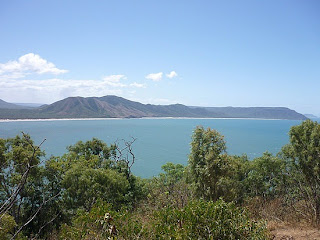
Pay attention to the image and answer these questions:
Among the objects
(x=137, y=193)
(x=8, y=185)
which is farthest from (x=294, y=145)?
(x=8, y=185)

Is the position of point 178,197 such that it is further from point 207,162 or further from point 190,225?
point 190,225

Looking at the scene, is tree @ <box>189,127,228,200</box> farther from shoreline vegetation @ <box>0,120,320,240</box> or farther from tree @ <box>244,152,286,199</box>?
tree @ <box>244,152,286,199</box>

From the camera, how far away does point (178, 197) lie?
10.4 meters

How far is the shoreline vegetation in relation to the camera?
192 inches

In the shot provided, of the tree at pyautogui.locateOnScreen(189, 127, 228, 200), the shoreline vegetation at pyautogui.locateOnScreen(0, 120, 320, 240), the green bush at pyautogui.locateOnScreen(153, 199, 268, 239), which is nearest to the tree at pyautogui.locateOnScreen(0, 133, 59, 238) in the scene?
the shoreline vegetation at pyautogui.locateOnScreen(0, 120, 320, 240)

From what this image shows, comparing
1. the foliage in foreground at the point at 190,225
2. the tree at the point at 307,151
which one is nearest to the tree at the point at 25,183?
the foliage in foreground at the point at 190,225

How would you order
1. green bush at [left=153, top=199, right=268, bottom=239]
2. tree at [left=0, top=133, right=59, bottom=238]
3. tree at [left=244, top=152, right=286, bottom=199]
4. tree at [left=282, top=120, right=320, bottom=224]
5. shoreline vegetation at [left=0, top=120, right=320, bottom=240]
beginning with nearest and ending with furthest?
green bush at [left=153, top=199, right=268, bottom=239], shoreline vegetation at [left=0, top=120, right=320, bottom=240], tree at [left=282, top=120, right=320, bottom=224], tree at [left=0, top=133, right=59, bottom=238], tree at [left=244, top=152, right=286, bottom=199]

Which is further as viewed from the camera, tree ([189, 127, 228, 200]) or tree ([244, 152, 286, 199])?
tree ([244, 152, 286, 199])

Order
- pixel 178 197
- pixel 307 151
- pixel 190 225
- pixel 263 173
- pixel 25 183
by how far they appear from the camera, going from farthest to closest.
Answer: pixel 263 173 < pixel 25 183 < pixel 178 197 < pixel 307 151 < pixel 190 225

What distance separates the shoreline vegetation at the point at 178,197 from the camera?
4.88 meters

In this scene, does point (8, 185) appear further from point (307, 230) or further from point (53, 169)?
point (307, 230)

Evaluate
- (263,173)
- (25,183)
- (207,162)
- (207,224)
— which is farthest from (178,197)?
(263,173)

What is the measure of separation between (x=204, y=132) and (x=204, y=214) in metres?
8.37

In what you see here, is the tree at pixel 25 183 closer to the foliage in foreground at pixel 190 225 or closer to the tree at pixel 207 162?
the tree at pixel 207 162
